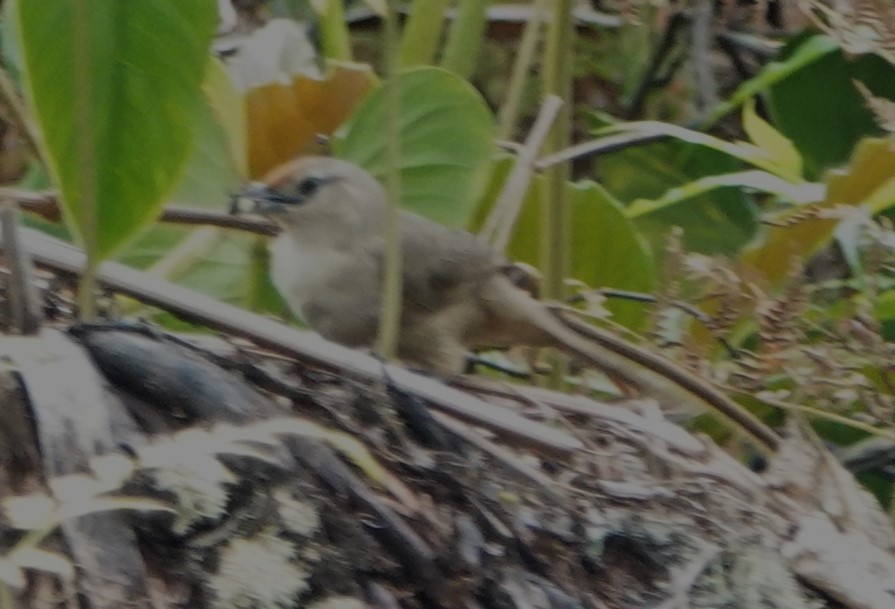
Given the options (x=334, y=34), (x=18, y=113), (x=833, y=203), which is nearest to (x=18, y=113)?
(x=18, y=113)

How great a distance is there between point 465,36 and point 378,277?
388mm

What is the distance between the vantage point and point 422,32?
1.49 meters

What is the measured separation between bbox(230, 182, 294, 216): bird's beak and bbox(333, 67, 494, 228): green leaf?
0.27 ft

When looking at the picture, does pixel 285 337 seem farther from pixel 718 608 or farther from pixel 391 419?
pixel 718 608

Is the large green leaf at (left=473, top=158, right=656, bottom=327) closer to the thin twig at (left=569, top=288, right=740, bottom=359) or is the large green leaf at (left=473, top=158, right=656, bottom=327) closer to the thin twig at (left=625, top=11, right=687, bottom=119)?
the thin twig at (left=569, top=288, right=740, bottom=359)

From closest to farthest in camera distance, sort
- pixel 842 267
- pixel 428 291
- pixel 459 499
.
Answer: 1. pixel 459 499
2. pixel 428 291
3. pixel 842 267

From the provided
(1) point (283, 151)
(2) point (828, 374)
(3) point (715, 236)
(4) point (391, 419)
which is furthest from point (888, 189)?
(4) point (391, 419)

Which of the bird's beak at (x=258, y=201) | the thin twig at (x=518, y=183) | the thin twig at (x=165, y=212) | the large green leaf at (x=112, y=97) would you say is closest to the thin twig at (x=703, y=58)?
the thin twig at (x=518, y=183)

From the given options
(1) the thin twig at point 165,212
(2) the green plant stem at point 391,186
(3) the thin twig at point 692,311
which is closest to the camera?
(2) the green plant stem at point 391,186

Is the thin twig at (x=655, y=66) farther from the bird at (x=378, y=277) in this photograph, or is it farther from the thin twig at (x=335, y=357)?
the thin twig at (x=335, y=357)

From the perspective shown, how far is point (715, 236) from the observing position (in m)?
1.75

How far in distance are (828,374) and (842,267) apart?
3.14ft

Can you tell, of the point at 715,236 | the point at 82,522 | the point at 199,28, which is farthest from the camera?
the point at 715,236

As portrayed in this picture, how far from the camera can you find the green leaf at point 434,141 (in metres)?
1.22
